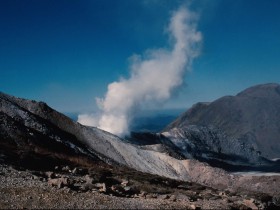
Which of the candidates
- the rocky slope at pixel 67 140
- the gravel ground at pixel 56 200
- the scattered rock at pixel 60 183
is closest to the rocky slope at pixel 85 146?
the rocky slope at pixel 67 140

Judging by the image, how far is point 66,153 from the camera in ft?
Answer: 251

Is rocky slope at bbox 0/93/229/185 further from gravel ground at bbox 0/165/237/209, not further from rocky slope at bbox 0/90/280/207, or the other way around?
gravel ground at bbox 0/165/237/209

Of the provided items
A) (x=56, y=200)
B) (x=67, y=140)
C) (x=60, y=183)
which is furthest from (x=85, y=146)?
(x=56, y=200)

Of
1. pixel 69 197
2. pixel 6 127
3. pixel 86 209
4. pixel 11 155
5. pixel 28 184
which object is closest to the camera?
pixel 86 209

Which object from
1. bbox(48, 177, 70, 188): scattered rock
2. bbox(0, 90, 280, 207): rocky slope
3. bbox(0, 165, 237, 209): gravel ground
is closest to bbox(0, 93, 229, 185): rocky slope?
bbox(0, 90, 280, 207): rocky slope

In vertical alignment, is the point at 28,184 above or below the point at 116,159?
below

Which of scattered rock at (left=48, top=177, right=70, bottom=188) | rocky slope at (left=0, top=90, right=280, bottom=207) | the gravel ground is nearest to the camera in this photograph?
the gravel ground

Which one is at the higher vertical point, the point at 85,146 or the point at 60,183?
the point at 85,146

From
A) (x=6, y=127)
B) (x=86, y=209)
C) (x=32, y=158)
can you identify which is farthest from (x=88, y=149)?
(x=86, y=209)

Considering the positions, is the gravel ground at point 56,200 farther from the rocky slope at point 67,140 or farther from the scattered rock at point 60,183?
the rocky slope at point 67,140

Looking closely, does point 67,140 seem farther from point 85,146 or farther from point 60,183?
point 60,183

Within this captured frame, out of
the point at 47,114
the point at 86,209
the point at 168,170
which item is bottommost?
the point at 86,209

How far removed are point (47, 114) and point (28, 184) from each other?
7011cm

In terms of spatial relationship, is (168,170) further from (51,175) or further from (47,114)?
(51,175)
